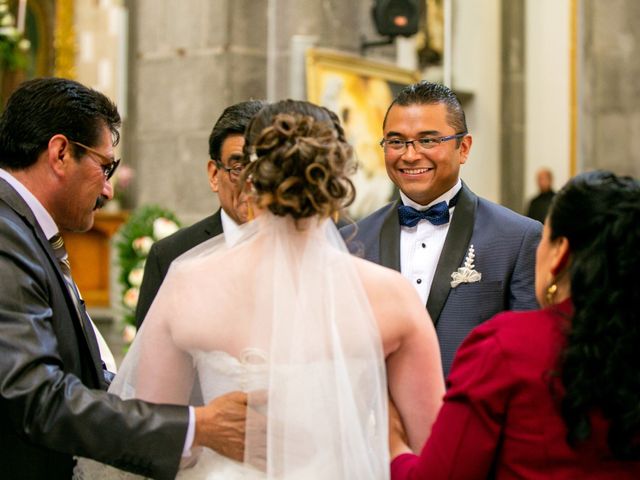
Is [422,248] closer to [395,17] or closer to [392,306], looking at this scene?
[392,306]

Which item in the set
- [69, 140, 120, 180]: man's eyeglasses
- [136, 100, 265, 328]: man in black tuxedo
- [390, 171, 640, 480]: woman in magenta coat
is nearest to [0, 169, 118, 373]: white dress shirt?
[69, 140, 120, 180]: man's eyeglasses

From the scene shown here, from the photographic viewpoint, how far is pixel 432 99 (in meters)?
3.92

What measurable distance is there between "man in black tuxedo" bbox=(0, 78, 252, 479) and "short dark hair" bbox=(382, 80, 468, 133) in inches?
46.7

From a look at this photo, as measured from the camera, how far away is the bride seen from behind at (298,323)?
99.4 inches

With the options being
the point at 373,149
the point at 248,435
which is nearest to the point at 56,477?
the point at 248,435

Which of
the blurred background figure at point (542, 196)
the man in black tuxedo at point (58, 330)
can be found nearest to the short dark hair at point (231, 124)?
the man in black tuxedo at point (58, 330)

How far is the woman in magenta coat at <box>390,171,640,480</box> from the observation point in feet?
7.28

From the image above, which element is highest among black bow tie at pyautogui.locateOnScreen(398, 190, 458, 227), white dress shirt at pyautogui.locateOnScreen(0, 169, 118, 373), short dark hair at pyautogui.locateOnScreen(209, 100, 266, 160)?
short dark hair at pyautogui.locateOnScreen(209, 100, 266, 160)

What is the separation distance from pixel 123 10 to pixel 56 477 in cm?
715

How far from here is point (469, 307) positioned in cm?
366

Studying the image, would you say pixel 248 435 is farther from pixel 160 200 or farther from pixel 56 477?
pixel 160 200

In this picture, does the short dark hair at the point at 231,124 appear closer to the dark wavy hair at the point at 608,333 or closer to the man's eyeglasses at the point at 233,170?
the man's eyeglasses at the point at 233,170

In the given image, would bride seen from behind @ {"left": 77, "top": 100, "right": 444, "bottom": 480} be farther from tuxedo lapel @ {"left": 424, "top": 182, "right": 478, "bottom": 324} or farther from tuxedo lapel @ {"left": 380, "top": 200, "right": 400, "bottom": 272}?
tuxedo lapel @ {"left": 380, "top": 200, "right": 400, "bottom": 272}

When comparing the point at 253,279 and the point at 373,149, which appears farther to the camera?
the point at 373,149
